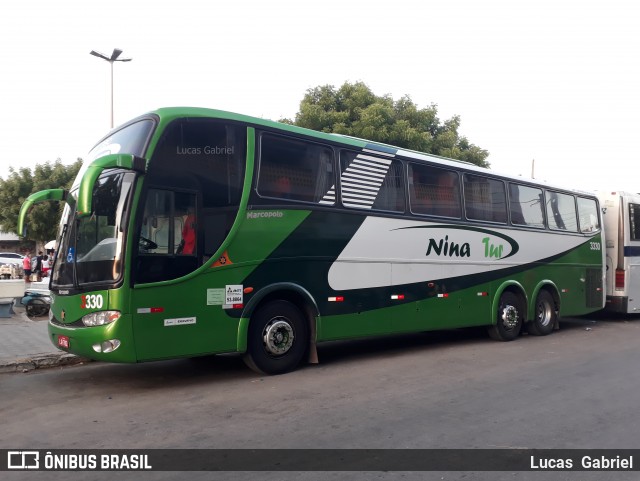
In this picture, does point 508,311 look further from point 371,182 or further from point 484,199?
point 371,182

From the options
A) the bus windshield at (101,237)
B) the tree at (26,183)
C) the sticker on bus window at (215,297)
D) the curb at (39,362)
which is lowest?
the curb at (39,362)

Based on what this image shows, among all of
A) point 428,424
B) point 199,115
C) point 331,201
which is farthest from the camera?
point 331,201

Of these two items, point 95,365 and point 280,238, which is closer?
point 280,238

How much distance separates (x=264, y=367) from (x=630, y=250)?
11695mm

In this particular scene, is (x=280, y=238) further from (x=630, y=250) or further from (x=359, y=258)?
(x=630, y=250)

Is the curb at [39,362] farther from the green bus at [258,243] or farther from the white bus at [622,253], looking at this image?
the white bus at [622,253]

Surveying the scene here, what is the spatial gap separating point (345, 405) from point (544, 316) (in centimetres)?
829

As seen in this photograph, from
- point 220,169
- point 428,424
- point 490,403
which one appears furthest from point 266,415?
point 220,169

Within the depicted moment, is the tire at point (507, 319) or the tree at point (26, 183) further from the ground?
the tree at point (26, 183)

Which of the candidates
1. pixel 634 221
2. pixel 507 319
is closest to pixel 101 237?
pixel 507 319

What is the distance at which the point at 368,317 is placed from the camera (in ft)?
31.3

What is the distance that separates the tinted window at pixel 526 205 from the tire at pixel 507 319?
5.27ft

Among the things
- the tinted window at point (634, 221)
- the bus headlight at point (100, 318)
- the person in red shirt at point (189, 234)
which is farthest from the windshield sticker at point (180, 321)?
the tinted window at point (634, 221)

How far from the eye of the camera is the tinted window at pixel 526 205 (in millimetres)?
12711
